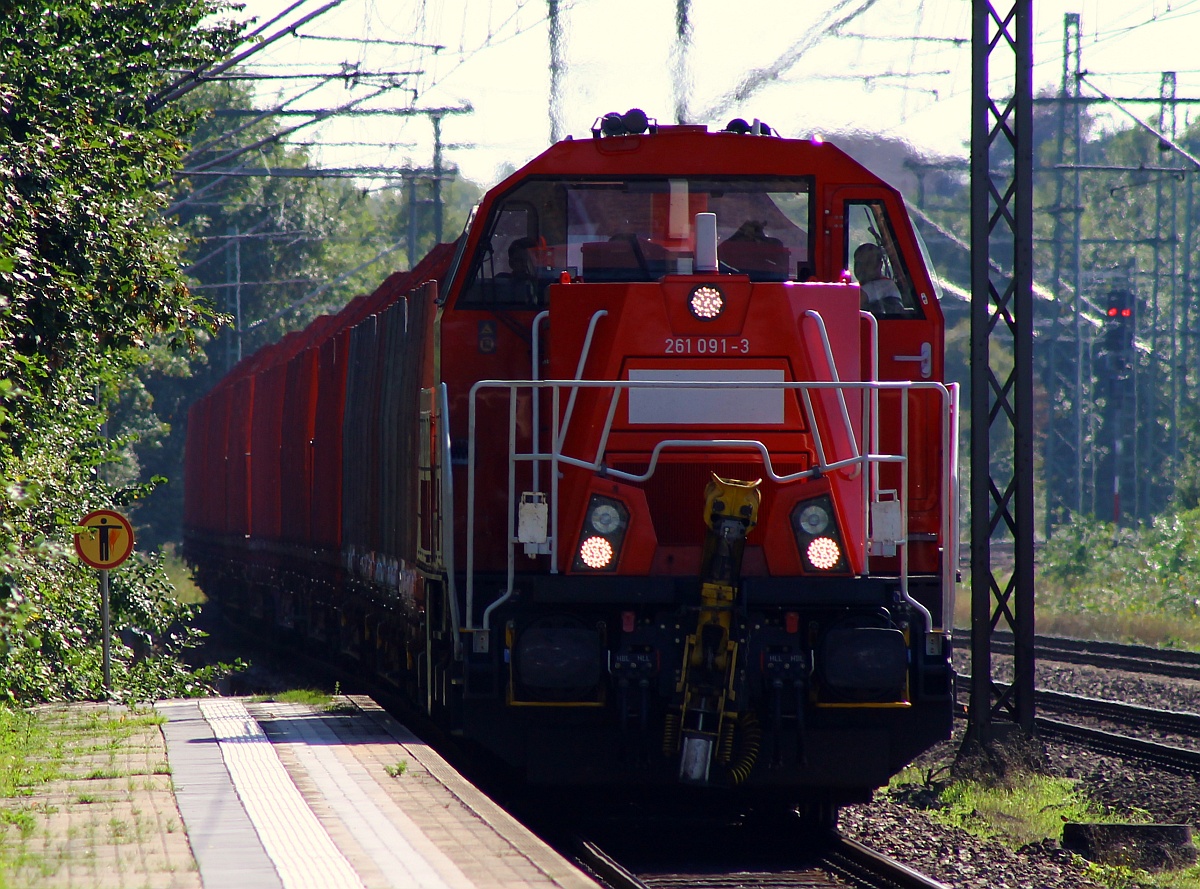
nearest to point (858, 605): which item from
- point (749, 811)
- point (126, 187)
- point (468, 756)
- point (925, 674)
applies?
point (925, 674)

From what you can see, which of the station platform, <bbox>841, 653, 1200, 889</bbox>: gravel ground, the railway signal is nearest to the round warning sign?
the station platform

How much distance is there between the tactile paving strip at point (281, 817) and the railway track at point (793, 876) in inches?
58.6

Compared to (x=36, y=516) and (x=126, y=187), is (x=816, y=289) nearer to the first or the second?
(x=126, y=187)

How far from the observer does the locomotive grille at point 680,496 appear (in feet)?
27.6

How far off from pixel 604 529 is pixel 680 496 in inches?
19.0

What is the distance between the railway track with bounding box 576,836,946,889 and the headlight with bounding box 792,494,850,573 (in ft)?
5.07

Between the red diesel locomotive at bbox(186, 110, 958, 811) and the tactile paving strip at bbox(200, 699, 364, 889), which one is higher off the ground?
the red diesel locomotive at bbox(186, 110, 958, 811)

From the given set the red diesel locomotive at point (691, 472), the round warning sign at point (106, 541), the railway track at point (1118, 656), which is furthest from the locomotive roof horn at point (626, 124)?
the railway track at point (1118, 656)

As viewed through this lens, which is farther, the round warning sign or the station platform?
the round warning sign

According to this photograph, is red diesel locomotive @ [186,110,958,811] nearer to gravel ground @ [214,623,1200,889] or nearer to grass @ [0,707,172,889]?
gravel ground @ [214,623,1200,889]

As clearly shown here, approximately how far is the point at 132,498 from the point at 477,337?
33.4 feet

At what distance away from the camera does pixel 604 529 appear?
8203 mm

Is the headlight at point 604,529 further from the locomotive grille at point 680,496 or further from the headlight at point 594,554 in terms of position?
the locomotive grille at point 680,496

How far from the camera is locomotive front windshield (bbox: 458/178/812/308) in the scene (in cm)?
907
